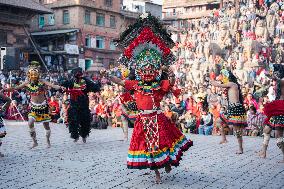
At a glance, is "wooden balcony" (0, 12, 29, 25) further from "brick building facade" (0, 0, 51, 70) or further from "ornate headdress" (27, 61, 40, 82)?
"ornate headdress" (27, 61, 40, 82)

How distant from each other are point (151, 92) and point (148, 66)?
1.55ft

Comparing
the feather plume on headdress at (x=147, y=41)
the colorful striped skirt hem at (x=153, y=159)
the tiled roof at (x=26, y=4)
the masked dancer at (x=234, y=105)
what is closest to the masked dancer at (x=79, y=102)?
the masked dancer at (x=234, y=105)

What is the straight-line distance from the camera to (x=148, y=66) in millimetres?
7707

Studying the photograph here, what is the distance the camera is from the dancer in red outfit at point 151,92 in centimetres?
731

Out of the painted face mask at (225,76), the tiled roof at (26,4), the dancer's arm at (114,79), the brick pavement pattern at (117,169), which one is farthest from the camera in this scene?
the tiled roof at (26,4)

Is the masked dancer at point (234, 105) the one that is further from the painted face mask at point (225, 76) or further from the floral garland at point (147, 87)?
the floral garland at point (147, 87)

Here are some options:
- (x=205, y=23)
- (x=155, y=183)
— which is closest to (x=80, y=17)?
(x=205, y=23)

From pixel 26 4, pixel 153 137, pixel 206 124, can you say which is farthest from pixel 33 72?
pixel 26 4

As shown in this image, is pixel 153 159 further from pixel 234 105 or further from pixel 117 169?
pixel 234 105

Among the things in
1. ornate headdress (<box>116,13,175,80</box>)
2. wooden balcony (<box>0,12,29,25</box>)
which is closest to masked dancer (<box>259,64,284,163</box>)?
ornate headdress (<box>116,13,175,80</box>)

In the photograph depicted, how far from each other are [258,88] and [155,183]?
1445 cm

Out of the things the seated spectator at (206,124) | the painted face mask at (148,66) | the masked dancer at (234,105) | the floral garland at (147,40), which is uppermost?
the floral garland at (147,40)

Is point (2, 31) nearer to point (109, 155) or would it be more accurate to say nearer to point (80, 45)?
point (80, 45)

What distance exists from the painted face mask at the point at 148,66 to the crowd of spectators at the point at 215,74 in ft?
16.4
